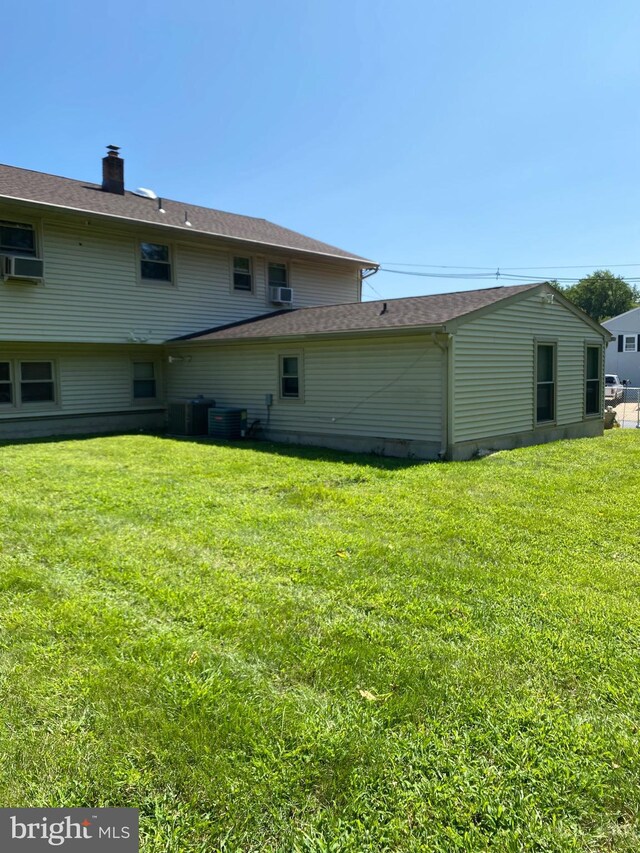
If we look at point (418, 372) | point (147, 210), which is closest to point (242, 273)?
point (147, 210)

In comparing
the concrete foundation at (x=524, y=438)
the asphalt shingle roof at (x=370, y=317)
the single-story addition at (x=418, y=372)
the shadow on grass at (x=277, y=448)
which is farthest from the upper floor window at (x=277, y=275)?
the concrete foundation at (x=524, y=438)

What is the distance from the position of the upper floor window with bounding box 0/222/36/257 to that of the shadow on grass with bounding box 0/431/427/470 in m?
4.09

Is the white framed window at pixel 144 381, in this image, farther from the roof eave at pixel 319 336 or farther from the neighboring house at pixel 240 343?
the roof eave at pixel 319 336

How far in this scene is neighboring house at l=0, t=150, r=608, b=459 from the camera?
10.5 meters

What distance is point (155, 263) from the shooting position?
48.0 feet

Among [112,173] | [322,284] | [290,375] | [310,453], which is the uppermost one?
[112,173]

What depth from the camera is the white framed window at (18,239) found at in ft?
39.7

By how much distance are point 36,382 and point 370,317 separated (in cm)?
811

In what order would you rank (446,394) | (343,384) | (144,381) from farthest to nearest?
1. (144,381)
2. (343,384)
3. (446,394)

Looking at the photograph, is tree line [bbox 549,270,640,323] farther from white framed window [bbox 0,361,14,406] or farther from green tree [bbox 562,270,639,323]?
white framed window [bbox 0,361,14,406]

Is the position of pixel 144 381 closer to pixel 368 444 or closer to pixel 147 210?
pixel 147 210

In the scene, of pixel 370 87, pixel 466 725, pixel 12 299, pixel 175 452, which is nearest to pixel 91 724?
pixel 466 725

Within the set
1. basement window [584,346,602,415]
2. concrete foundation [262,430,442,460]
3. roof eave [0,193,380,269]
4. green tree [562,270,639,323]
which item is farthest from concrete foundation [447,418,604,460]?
green tree [562,270,639,323]

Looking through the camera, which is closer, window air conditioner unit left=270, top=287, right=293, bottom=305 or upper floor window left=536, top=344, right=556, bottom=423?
upper floor window left=536, top=344, right=556, bottom=423
